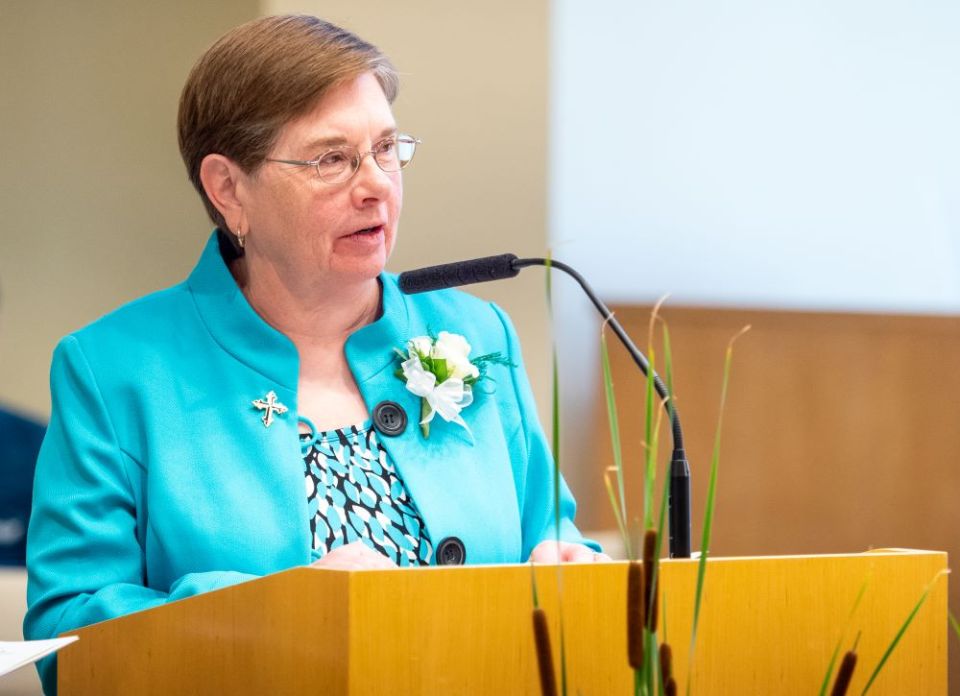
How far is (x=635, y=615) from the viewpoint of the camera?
895mm

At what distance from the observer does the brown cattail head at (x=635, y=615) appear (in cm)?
89

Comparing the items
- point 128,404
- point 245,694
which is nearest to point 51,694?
point 128,404

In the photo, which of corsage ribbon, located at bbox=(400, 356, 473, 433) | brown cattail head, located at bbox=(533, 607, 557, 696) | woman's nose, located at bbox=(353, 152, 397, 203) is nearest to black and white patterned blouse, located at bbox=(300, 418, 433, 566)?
corsage ribbon, located at bbox=(400, 356, 473, 433)

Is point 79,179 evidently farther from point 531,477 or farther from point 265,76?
point 531,477

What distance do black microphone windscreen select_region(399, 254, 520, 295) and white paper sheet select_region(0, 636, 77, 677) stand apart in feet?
2.20

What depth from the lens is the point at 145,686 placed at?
141 centimetres

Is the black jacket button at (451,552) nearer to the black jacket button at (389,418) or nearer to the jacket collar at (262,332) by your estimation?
the black jacket button at (389,418)

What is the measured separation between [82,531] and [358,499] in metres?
0.39

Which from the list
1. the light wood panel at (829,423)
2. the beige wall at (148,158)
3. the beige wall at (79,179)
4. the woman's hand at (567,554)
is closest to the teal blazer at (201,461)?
the woman's hand at (567,554)

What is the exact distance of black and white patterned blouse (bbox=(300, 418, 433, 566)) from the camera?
1845 mm

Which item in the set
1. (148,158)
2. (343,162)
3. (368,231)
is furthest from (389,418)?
(148,158)

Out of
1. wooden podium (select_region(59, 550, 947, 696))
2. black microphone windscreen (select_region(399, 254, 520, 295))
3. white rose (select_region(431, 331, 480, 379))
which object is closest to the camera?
wooden podium (select_region(59, 550, 947, 696))

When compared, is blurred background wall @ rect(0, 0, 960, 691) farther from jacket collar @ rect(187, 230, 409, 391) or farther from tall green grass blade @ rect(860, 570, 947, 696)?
tall green grass blade @ rect(860, 570, 947, 696)

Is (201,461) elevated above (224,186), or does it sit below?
below
